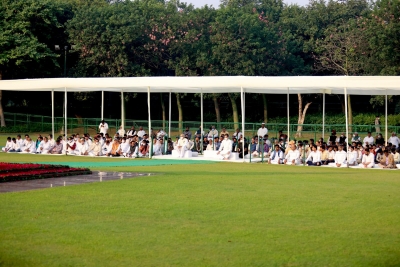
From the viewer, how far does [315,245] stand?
384 inches

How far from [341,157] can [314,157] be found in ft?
3.42

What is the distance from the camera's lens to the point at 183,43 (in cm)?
5162

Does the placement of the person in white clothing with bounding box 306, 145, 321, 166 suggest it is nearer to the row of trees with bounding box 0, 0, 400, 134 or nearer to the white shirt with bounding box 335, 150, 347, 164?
the white shirt with bounding box 335, 150, 347, 164

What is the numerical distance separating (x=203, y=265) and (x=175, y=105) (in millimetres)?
46853

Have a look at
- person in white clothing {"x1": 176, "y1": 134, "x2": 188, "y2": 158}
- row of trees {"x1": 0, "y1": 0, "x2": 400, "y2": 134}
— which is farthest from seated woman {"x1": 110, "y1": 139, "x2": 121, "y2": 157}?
row of trees {"x1": 0, "y1": 0, "x2": 400, "y2": 134}

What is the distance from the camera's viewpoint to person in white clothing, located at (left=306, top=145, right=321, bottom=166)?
2508cm

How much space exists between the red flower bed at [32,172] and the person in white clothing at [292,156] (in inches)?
339

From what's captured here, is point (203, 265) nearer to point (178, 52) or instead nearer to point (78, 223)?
point (78, 223)

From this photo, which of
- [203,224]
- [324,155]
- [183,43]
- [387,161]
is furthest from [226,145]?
[183,43]

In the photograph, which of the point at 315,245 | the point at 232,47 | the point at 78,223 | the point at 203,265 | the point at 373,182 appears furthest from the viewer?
the point at 232,47

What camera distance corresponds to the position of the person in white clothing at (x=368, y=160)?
2419 cm

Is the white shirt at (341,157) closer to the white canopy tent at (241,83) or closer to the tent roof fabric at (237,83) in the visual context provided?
the white canopy tent at (241,83)

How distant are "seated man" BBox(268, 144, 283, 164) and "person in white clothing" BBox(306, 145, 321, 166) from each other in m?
1.09

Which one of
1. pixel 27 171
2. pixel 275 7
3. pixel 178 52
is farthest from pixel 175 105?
pixel 27 171
